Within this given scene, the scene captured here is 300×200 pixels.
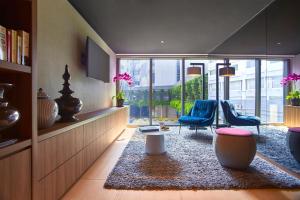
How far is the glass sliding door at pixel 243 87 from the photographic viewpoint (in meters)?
4.73

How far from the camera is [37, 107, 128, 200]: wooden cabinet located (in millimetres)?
1726

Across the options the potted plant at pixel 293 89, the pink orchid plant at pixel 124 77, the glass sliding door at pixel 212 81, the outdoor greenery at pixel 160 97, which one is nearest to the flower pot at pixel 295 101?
the potted plant at pixel 293 89

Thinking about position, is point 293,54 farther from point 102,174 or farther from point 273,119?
point 102,174

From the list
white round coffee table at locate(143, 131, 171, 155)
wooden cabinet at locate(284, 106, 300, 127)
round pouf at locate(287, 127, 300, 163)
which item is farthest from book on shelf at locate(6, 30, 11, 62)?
wooden cabinet at locate(284, 106, 300, 127)

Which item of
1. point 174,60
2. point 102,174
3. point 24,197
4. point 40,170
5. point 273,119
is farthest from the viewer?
Answer: point 174,60

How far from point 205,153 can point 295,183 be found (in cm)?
136

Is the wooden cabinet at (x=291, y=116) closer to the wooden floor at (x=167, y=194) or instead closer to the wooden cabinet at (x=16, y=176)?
the wooden floor at (x=167, y=194)

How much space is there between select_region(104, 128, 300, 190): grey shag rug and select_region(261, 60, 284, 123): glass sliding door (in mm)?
846

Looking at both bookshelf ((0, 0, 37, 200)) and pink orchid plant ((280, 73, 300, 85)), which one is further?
pink orchid plant ((280, 73, 300, 85))

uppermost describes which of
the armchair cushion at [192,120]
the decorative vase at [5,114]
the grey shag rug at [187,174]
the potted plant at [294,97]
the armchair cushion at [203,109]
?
the potted plant at [294,97]

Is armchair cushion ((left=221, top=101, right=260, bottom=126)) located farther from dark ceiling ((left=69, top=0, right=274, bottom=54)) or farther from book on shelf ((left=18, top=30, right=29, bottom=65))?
book on shelf ((left=18, top=30, right=29, bottom=65))

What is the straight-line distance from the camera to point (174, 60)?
6887 mm

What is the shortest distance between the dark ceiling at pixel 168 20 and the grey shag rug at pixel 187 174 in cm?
225

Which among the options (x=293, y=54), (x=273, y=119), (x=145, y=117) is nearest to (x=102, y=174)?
(x=273, y=119)
